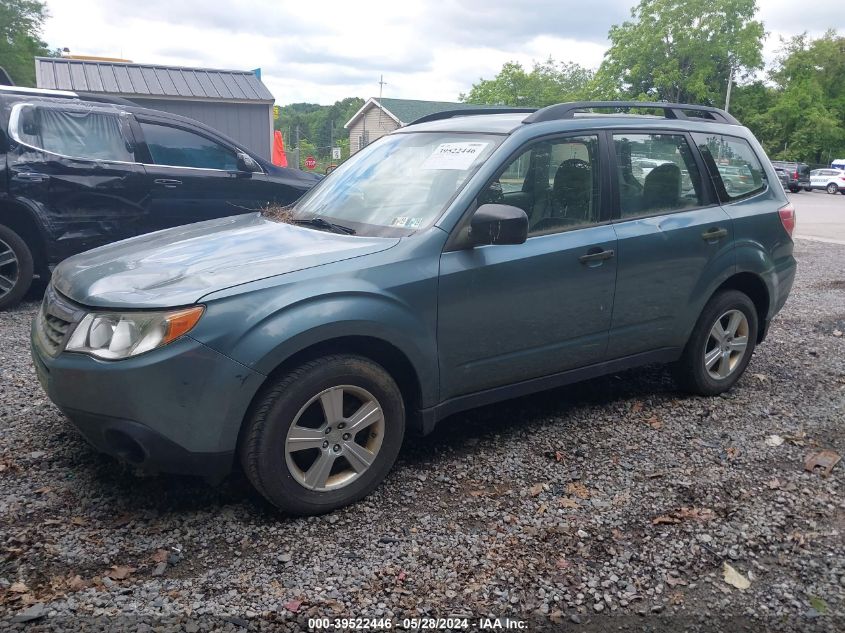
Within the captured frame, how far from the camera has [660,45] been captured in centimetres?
5416

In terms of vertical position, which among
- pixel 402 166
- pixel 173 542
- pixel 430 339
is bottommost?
pixel 173 542

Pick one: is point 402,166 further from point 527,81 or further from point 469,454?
point 527,81

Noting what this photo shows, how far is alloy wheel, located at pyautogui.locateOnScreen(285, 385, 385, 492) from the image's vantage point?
3.18m

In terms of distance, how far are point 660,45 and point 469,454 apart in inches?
2239

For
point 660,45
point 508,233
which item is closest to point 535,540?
point 508,233

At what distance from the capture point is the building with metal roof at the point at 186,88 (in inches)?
737

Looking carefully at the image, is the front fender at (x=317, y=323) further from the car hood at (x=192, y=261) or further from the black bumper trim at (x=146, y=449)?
the black bumper trim at (x=146, y=449)

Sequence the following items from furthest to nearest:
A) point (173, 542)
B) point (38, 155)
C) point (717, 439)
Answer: point (38, 155) → point (717, 439) → point (173, 542)

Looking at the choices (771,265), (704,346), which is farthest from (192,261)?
Answer: (771,265)

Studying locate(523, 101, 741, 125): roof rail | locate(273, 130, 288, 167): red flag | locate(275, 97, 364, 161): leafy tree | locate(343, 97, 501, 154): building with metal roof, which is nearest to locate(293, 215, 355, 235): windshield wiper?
locate(523, 101, 741, 125): roof rail

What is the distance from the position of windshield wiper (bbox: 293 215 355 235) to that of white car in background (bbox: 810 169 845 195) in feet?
137

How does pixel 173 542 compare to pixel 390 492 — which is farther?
pixel 390 492

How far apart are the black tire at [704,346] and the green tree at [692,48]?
51417mm

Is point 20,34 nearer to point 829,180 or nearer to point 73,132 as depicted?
point 829,180
